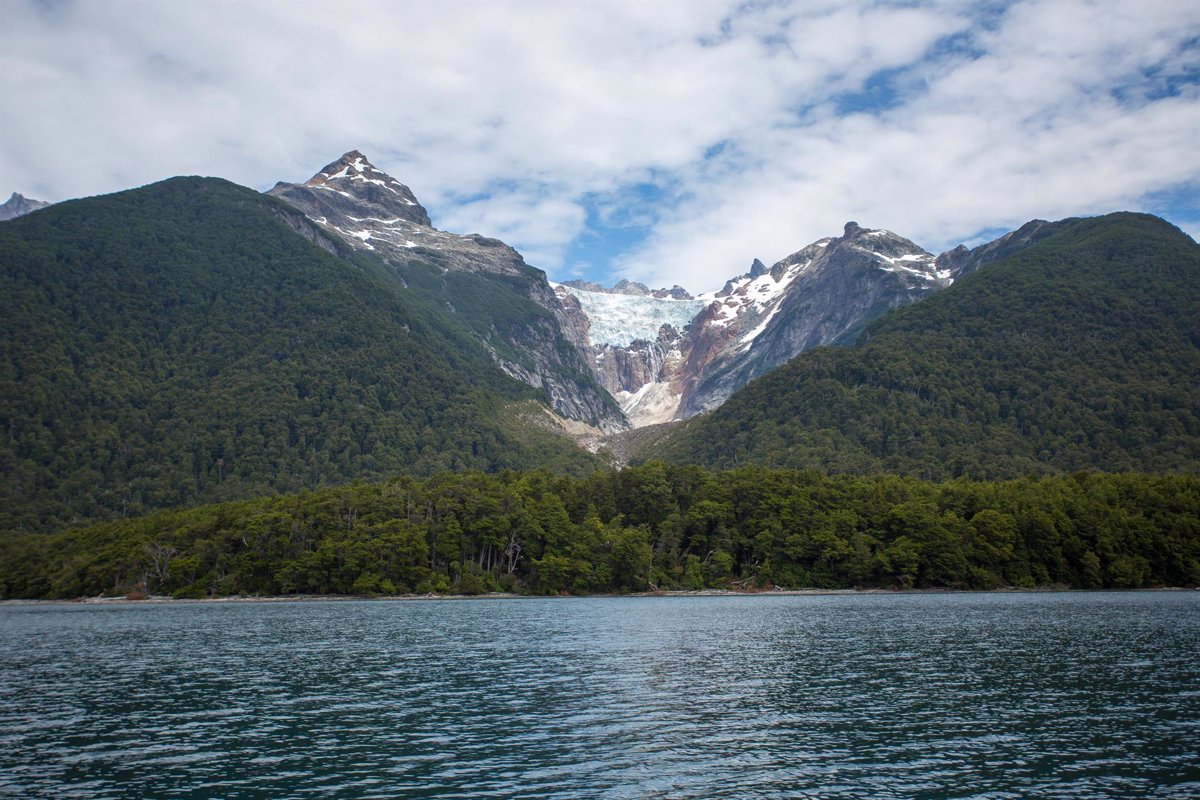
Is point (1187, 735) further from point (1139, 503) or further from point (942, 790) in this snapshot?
point (1139, 503)

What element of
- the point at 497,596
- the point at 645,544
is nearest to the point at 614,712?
the point at 497,596

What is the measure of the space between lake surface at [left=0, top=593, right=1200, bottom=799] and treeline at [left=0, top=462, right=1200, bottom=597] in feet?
230

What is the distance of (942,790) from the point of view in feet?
95.3

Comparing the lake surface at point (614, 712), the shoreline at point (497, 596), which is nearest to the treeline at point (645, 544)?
the shoreline at point (497, 596)

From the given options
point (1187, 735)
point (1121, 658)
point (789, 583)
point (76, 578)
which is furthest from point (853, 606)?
point (76, 578)

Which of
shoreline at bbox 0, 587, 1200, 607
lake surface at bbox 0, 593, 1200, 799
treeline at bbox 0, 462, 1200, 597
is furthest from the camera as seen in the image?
treeline at bbox 0, 462, 1200, 597

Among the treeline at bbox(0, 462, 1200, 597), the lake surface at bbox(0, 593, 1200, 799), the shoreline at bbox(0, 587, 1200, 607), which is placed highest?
the treeline at bbox(0, 462, 1200, 597)

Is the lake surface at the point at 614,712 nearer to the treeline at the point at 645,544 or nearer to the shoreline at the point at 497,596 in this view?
the shoreline at the point at 497,596

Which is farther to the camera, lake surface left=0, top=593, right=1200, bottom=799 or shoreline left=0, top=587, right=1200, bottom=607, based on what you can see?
shoreline left=0, top=587, right=1200, bottom=607

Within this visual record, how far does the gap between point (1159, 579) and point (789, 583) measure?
6368 centimetres

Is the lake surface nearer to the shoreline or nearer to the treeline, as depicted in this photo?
the shoreline

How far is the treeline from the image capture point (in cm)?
15300

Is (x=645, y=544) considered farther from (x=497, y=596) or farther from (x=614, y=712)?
(x=614, y=712)

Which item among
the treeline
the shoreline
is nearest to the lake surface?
the shoreline
